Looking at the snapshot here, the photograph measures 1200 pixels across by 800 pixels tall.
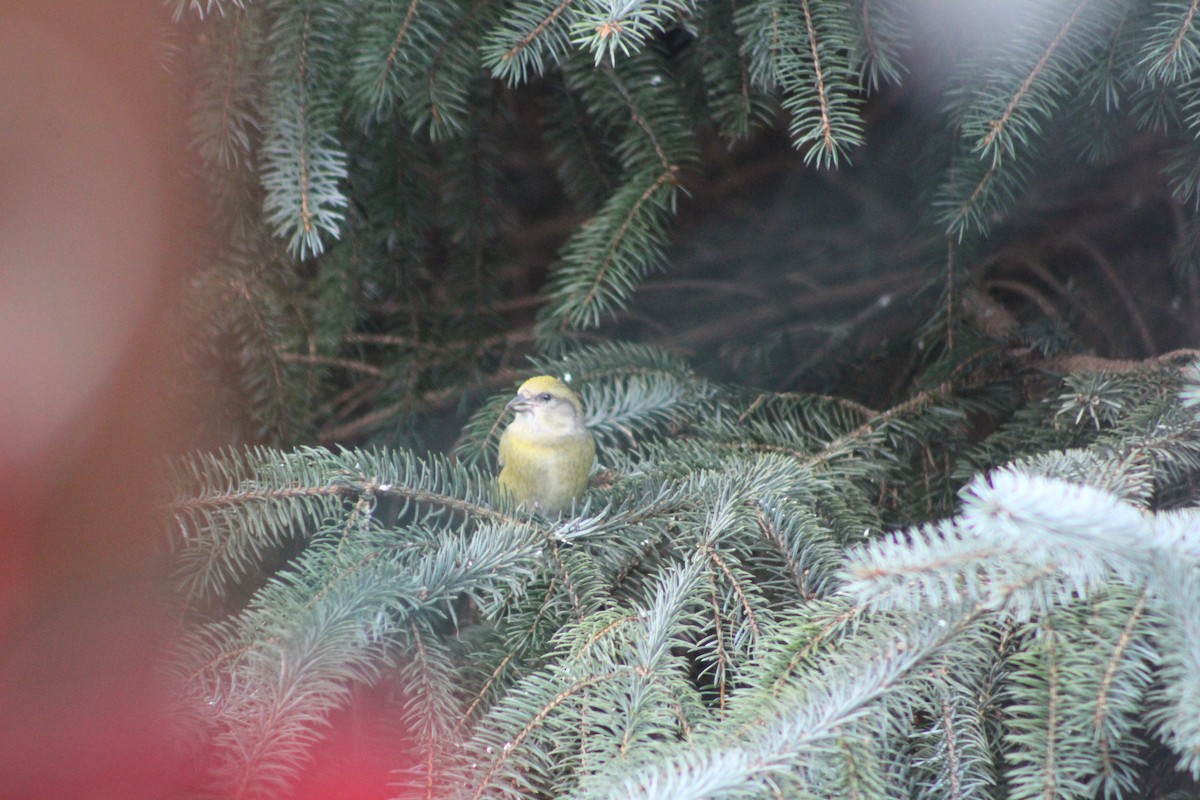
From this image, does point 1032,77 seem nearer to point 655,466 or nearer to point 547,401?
point 655,466

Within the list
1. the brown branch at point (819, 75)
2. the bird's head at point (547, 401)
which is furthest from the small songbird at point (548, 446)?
the brown branch at point (819, 75)

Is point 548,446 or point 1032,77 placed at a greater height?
point 1032,77

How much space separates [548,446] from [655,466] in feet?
1.22

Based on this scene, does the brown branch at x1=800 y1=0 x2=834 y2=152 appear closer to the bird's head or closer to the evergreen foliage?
the evergreen foliage

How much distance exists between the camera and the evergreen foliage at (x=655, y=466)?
98cm

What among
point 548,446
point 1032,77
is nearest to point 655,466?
point 548,446

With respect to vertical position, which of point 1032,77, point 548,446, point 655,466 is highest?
point 1032,77

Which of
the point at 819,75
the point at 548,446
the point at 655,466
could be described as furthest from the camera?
the point at 548,446

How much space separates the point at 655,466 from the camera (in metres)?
1.78

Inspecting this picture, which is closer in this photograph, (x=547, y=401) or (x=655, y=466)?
(x=655, y=466)

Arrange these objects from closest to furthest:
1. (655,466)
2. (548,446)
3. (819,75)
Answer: (819,75), (655,466), (548,446)

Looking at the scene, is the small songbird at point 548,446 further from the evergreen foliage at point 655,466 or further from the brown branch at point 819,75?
the brown branch at point 819,75

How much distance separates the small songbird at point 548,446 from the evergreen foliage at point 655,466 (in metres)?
0.07

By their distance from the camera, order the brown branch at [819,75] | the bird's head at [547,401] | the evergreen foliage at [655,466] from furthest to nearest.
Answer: the bird's head at [547,401] < the brown branch at [819,75] < the evergreen foliage at [655,466]
